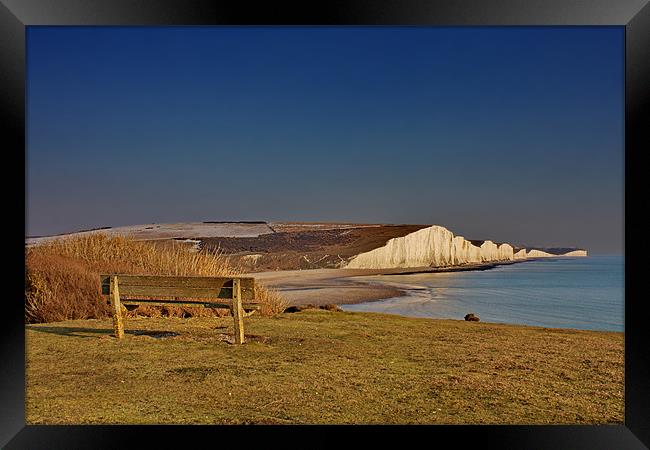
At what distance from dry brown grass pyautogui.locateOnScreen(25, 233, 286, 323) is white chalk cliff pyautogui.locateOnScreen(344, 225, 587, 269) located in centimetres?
1425

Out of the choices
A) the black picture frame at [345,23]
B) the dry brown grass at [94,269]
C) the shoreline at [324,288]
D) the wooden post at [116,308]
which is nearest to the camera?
the black picture frame at [345,23]

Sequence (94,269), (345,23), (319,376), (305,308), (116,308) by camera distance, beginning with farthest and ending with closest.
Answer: (94,269) < (305,308) < (116,308) < (319,376) < (345,23)

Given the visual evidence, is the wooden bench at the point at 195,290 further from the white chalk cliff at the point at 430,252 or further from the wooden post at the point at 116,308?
the white chalk cliff at the point at 430,252

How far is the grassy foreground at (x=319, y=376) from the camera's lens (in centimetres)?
335

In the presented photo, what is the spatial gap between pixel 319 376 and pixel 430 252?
25610 mm

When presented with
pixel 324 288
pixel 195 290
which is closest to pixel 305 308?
pixel 195 290

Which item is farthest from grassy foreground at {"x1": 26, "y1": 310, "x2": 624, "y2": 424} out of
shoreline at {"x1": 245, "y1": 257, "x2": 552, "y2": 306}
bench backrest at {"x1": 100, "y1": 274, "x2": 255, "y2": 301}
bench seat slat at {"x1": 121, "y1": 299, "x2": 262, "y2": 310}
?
shoreline at {"x1": 245, "y1": 257, "x2": 552, "y2": 306}

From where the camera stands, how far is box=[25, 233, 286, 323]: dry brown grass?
7070 millimetres

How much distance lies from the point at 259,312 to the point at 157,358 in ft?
11.4

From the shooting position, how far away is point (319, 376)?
412 cm

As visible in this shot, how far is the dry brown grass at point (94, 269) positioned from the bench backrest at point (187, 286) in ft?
2.96

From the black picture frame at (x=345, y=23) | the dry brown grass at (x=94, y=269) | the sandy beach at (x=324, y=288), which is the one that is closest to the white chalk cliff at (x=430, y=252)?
the sandy beach at (x=324, y=288)

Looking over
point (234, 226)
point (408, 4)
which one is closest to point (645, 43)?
point (408, 4)

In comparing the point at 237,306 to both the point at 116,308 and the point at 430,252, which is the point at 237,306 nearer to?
the point at 116,308
